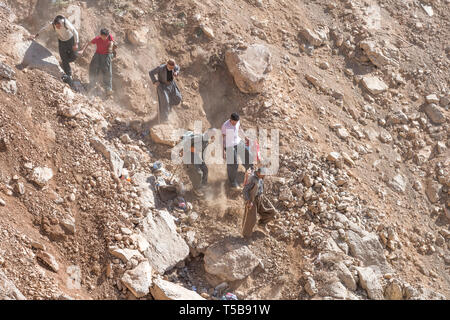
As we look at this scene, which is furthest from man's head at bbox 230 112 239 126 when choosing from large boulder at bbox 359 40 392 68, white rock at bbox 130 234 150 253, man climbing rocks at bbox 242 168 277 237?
large boulder at bbox 359 40 392 68

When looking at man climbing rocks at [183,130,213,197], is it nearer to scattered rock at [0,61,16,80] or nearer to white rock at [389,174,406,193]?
scattered rock at [0,61,16,80]

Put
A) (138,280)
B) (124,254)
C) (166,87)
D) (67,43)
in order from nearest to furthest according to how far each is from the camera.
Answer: (138,280) → (124,254) → (67,43) → (166,87)

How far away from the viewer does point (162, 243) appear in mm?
6125

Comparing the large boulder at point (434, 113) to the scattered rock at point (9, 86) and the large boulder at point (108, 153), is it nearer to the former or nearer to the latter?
the large boulder at point (108, 153)

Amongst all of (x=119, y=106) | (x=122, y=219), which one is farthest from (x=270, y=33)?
(x=122, y=219)

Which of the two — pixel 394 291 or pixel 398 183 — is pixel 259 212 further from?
pixel 398 183

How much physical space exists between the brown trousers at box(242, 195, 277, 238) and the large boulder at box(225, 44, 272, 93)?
238cm

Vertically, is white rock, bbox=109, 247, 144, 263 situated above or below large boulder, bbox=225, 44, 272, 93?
below

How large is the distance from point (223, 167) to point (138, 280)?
2.41 m

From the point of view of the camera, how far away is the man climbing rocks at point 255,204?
5.90 m

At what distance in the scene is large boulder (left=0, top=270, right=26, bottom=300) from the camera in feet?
15.7

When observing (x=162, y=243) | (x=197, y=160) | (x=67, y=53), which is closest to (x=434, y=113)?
(x=197, y=160)

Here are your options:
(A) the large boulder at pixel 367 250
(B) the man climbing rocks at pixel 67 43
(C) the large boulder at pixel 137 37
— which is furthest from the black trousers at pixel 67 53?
(A) the large boulder at pixel 367 250

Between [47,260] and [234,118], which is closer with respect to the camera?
[47,260]
